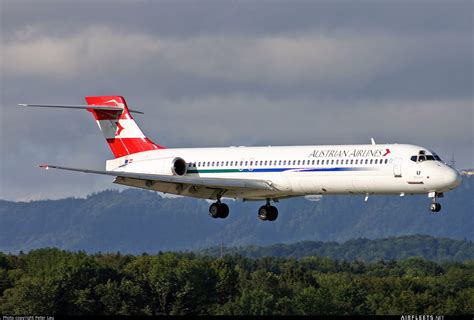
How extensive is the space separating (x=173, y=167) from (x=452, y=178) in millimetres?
16256

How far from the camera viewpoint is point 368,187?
221ft

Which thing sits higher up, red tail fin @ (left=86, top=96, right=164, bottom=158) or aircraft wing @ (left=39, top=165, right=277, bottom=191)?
red tail fin @ (left=86, top=96, right=164, bottom=158)

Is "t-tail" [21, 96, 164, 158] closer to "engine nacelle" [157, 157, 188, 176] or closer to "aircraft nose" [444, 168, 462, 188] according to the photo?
"engine nacelle" [157, 157, 188, 176]

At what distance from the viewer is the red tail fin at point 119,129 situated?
259ft

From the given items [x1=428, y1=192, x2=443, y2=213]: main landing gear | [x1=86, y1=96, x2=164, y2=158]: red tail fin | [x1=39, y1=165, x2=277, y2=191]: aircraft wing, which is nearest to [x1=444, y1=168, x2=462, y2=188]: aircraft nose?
[x1=428, y1=192, x2=443, y2=213]: main landing gear

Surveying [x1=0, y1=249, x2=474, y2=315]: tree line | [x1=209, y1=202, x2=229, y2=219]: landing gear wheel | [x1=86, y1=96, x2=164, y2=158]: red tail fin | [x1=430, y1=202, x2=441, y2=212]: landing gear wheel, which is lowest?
[x1=430, y1=202, x2=441, y2=212]: landing gear wheel

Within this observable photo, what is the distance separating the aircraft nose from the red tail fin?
19416mm

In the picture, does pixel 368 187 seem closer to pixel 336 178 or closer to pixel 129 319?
pixel 336 178

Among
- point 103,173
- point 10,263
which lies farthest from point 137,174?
point 10,263

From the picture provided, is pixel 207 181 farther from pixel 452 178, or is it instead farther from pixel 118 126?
pixel 452 178

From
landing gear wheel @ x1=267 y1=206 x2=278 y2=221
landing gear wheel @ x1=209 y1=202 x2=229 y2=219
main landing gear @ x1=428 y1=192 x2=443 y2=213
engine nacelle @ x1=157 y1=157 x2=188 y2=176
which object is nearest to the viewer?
main landing gear @ x1=428 y1=192 x2=443 y2=213

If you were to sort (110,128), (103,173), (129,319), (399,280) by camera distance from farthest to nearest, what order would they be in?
(399,280), (110,128), (103,173), (129,319)

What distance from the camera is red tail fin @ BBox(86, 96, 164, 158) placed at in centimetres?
7894

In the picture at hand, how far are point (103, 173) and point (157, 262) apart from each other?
73063 mm
